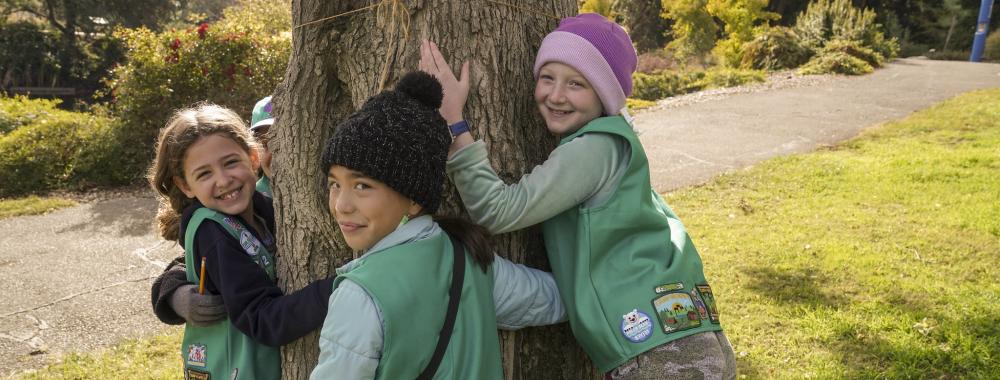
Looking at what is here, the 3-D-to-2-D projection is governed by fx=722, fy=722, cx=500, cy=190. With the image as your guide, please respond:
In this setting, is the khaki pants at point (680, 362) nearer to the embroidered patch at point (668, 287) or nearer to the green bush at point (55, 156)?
the embroidered patch at point (668, 287)

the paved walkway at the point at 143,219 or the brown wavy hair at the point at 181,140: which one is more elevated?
the brown wavy hair at the point at 181,140

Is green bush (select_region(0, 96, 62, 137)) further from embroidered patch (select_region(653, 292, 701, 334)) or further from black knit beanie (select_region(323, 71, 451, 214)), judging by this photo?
embroidered patch (select_region(653, 292, 701, 334))

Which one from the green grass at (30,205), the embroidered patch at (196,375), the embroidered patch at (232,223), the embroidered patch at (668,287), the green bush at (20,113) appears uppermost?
the embroidered patch at (232,223)

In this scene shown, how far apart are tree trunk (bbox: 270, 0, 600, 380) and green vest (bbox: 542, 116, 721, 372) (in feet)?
0.80

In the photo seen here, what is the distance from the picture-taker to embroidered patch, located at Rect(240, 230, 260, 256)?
2369 mm

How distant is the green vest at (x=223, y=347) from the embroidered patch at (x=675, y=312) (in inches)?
50.7

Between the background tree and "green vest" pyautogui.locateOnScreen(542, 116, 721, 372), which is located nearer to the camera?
"green vest" pyautogui.locateOnScreen(542, 116, 721, 372)

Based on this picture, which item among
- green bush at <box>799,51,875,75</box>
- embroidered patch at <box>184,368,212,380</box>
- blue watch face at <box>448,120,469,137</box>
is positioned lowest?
green bush at <box>799,51,875,75</box>

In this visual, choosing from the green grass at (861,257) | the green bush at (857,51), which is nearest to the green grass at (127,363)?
the green grass at (861,257)

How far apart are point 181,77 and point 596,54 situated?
8.17 m

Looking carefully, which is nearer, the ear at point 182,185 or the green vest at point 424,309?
the green vest at point 424,309

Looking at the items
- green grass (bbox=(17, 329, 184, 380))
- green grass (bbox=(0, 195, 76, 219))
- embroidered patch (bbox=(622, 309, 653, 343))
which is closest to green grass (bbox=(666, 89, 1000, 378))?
embroidered patch (bbox=(622, 309, 653, 343))

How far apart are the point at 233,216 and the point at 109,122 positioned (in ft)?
27.1

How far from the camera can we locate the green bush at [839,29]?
689 inches
